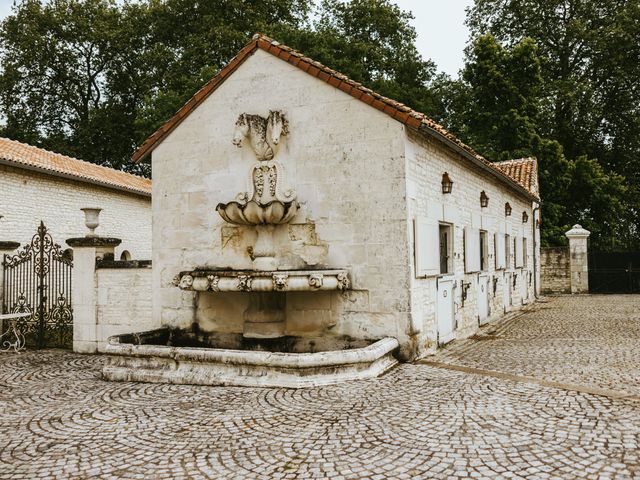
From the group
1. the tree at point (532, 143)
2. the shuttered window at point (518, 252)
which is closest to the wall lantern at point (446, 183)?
the shuttered window at point (518, 252)

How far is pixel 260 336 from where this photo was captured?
8.22 metres

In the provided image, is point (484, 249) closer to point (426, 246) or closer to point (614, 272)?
point (426, 246)

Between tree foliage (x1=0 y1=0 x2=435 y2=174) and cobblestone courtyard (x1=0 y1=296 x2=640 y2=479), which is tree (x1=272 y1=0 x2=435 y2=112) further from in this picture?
cobblestone courtyard (x1=0 y1=296 x2=640 y2=479)

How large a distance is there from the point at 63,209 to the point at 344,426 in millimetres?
14783

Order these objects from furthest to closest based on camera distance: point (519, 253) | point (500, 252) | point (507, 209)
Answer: point (519, 253), point (507, 209), point (500, 252)

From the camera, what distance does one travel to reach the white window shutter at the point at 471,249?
1120cm

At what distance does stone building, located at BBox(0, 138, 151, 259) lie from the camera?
49.3ft

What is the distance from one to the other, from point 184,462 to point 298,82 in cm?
614

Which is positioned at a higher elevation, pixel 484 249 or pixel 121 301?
pixel 484 249

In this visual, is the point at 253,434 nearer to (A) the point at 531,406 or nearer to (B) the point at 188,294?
(A) the point at 531,406

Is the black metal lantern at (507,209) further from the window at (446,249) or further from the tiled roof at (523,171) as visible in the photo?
the window at (446,249)

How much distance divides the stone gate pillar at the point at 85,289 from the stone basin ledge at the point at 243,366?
275 centimetres

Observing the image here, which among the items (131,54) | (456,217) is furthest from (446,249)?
(131,54)

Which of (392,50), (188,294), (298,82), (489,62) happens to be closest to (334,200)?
(298,82)
